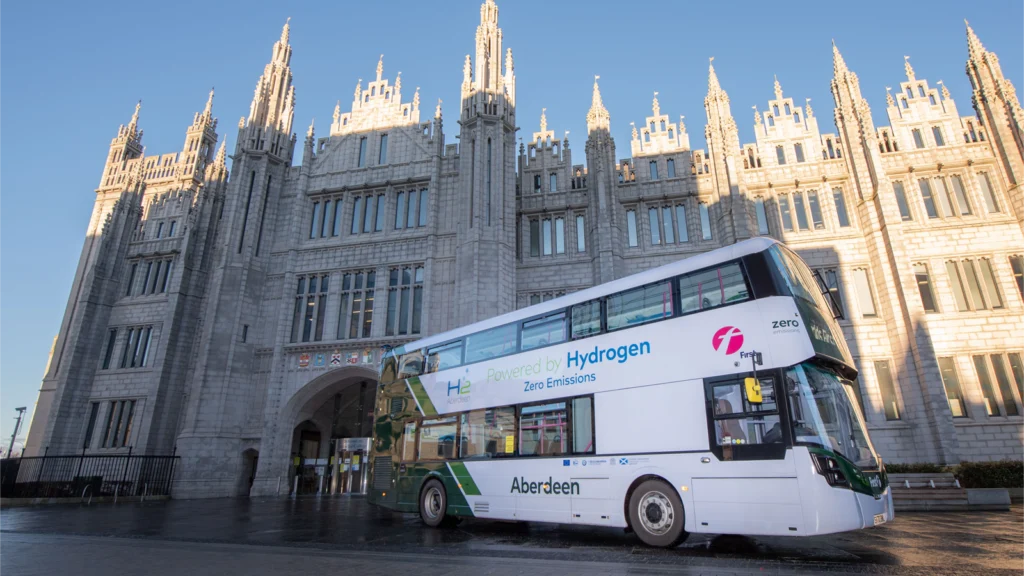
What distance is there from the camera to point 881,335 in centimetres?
2383

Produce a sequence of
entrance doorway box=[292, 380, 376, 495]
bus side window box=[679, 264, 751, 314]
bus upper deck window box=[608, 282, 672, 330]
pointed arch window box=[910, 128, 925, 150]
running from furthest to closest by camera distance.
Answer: entrance doorway box=[292, 380, 376, 495], pointed arch window box=[910, 128, 925, 150], bus upper deck window box=[608, 282, 672, 330], bus side window box=[679, 264, 751, 314]

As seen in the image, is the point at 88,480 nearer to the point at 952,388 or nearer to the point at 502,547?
the point at 502,547

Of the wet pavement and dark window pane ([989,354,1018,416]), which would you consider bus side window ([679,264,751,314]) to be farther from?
dark window pane ([989,354,1018,416])

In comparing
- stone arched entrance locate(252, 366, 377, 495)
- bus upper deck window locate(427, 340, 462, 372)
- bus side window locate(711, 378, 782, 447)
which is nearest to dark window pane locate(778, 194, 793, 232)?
bus upper deck window locate(427, 340, 462, 372)

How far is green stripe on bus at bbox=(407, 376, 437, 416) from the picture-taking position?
1294 cm

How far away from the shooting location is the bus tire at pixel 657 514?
845cm

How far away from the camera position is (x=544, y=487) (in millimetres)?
10305

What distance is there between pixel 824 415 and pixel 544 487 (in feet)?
17.1

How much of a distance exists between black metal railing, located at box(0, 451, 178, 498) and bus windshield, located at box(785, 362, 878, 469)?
26.3 m

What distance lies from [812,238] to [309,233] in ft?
88.5

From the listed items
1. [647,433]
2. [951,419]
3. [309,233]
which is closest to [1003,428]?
[951,419]

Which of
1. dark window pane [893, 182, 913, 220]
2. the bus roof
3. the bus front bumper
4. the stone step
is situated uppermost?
dark window pane [893, 182, 913, 220]

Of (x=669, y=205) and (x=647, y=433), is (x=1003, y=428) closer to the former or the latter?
(x=669, y=205)

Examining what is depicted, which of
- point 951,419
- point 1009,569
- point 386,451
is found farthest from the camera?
point 951,419
